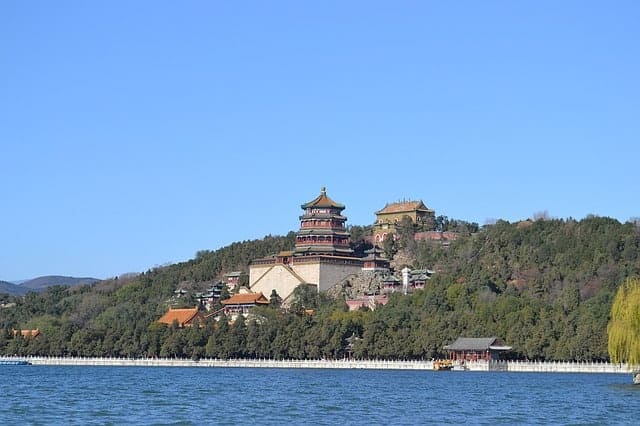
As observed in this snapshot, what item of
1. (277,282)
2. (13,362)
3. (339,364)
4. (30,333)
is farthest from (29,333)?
(339,364)

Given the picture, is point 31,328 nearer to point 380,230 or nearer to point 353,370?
point 380,230

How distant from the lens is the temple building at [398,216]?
117 meters

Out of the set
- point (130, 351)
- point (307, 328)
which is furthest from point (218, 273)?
point (307, 328)

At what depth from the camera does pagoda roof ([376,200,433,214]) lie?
120 meters

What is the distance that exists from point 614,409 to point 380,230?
77097 mm

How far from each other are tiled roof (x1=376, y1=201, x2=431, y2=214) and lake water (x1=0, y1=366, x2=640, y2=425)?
51.7 meters

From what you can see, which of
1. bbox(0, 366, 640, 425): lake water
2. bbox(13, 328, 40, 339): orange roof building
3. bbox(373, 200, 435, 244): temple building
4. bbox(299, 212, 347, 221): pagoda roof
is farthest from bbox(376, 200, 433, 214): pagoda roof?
bbox(0, 366, 640, 425): lake water

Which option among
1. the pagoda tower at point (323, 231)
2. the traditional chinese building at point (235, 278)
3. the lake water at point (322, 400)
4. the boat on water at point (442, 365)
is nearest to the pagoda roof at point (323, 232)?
the pagoda tower at point (323, 231)

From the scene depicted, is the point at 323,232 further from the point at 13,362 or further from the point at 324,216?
the point at 13,362

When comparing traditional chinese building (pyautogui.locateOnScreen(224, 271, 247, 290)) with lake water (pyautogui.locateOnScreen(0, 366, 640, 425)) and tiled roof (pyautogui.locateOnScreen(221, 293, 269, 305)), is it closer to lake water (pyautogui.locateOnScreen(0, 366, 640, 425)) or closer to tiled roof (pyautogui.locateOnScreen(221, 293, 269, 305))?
tiled roof (pyautogui.locateOnScreen(221, 293, 269, 305))

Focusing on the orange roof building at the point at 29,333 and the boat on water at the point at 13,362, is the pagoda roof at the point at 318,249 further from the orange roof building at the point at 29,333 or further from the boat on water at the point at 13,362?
the boat on water at the point at 13,362

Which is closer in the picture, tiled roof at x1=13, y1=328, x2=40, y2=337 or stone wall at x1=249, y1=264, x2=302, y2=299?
stone wall at x1=249, y1=264, x2=302, y2=299

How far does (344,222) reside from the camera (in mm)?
107000

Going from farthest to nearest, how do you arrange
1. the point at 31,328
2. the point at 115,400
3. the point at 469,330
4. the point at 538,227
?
the point at 31,328 < the point at 538,227 < the point at 469,330 < the point at 115,400
